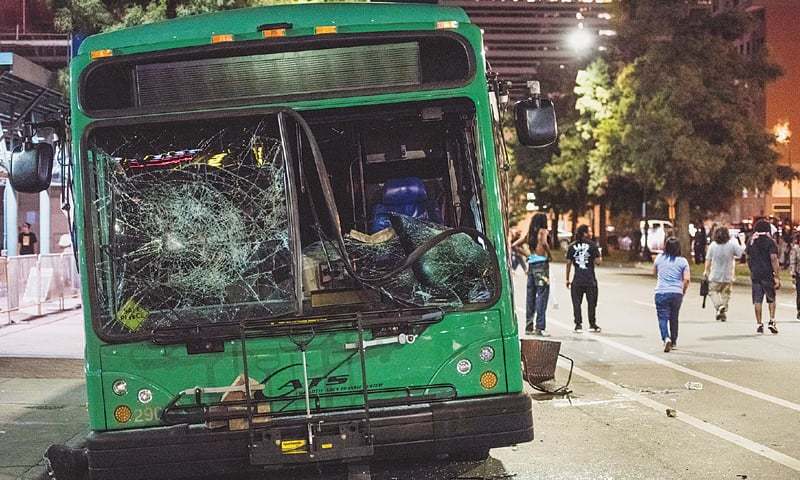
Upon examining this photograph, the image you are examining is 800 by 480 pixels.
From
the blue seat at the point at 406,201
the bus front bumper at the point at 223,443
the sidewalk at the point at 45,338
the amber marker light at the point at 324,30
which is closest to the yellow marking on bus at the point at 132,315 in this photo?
the bus front bumper at the point at 223,443

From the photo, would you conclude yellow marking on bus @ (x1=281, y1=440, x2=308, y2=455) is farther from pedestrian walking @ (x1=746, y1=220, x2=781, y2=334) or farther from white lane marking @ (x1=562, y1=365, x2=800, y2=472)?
pedestrian walking @ (x1=746, y1=220, x2=781, y2=334)

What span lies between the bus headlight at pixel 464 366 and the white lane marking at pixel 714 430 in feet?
9.05

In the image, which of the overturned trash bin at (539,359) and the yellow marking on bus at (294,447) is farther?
the overturned trash bin at (539,359)

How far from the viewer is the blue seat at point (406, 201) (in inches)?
271

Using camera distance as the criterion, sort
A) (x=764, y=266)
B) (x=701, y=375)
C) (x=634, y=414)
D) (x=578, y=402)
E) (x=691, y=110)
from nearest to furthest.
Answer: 1. (x=634, y=414)
2. (x=578, y=402)
3. (x=701, y=375)
4. (x=764, y=266)
5. (x=691, y=110)

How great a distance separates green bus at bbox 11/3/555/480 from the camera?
5.92 metres

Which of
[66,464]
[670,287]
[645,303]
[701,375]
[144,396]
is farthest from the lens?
[645,303]

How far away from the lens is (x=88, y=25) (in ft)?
53.0

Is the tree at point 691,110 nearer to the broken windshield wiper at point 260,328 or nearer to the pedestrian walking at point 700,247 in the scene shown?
the pedestrian walking at point 700,247

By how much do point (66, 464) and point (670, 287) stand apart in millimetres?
8678

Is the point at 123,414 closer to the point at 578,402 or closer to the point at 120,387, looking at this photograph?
the point at 120,387

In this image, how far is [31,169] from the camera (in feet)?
22.3

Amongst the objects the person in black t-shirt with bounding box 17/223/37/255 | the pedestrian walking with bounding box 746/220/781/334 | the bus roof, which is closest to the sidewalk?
the person in black t-shirt with bounding box 17/223/37/255

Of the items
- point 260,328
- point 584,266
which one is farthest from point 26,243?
point 260,328
